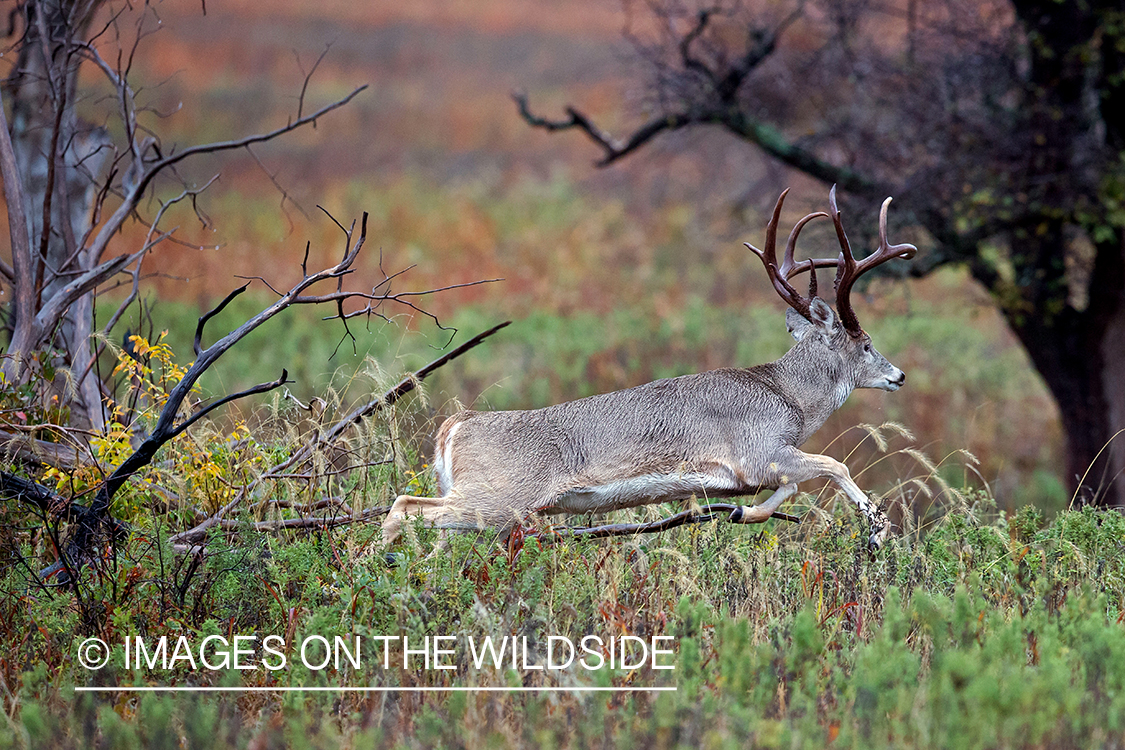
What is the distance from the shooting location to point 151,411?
573 cm

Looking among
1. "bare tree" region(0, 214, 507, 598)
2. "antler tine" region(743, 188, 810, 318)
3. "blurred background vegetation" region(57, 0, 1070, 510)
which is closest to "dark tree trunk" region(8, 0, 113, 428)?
"blurred background vegetation" region(57, 0, 1070, 510)

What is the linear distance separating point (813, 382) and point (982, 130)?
4943 mm

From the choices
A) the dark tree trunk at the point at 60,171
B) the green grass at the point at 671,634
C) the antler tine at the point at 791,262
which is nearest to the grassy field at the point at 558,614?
the green grass at the point at 671,634

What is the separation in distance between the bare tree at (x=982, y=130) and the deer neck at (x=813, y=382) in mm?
3621

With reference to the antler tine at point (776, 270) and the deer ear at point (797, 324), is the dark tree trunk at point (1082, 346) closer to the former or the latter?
the deer ear at point (797, 324)

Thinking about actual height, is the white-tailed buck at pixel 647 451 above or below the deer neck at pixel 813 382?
below

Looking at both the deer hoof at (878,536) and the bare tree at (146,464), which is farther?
the deer hoof at (878,536)

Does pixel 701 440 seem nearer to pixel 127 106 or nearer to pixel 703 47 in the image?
pixel 127 106

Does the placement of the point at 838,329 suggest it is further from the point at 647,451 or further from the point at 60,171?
the point at 60,171

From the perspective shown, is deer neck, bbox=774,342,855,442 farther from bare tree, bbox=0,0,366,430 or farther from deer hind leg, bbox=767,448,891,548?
bare tree, bbox=0,0,366,430

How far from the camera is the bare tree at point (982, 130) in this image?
31.9ft

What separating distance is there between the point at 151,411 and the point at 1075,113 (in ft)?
26.2

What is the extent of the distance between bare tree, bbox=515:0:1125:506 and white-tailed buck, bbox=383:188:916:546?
4.13 meters

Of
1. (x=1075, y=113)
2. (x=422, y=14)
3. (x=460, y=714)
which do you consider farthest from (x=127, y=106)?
(x=422, y=14)
